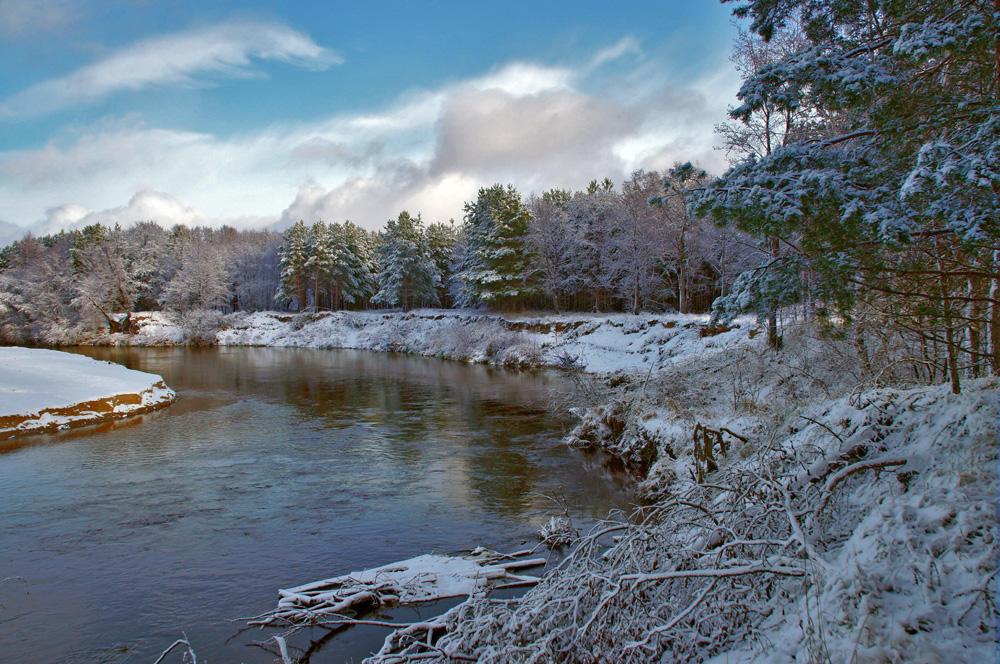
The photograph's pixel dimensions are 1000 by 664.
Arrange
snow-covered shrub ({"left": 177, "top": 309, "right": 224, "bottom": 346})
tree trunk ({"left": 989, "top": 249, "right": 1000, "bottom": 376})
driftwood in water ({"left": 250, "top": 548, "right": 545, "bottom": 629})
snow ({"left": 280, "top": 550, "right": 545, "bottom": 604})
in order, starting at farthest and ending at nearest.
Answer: snow-covered shrub ({"left": 177, "top": 309, "right": 224, "bottom": 346}) → snow ({"left": 280, "top": 550, "right": 545, "bottom": 604}) → driftwood in water ({"left": 250, "top": 548, "right": 545, "bottom": 629}) → tree trunk ({"left": 989, "top": 249, "right": 1000, "bottom": 376})

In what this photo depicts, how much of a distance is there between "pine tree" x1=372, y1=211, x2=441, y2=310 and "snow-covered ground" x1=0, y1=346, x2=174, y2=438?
34.5 m

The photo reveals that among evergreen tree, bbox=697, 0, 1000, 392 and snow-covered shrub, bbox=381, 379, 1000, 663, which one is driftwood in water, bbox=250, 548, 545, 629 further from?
evergreen tree, bbox=697, 0, 1000, 392

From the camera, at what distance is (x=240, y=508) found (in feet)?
32.5

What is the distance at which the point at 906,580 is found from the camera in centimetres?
316

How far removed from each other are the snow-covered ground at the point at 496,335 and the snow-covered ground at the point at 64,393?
15051 millimetres

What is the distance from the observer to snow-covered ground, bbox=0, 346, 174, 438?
15852 millimetres

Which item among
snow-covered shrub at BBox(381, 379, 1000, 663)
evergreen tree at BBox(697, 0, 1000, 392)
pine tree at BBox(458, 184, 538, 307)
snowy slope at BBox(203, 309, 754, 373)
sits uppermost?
pine tree at BBox(458, 184, 538, 307)

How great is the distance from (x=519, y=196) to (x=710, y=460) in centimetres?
3975

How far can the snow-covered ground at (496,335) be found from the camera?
995 inches

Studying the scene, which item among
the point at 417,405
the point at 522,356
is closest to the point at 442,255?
the point at 522,356

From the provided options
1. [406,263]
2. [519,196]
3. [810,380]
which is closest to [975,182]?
[810,380]

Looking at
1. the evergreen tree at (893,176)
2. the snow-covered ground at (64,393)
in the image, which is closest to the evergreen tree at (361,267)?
the snow-covered ground at (64,393)

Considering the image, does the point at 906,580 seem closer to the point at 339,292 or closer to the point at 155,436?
the point at 155,436

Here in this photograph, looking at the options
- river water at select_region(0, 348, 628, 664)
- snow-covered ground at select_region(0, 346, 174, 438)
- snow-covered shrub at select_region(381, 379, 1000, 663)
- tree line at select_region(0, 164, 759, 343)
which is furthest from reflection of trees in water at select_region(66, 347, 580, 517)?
tree line at select_region(0, 164, 759, 343)
